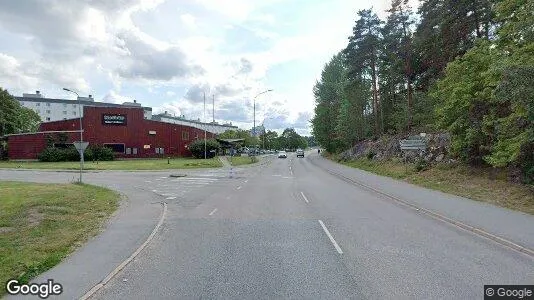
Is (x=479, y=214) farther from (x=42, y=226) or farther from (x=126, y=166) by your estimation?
(x=126, y=166)

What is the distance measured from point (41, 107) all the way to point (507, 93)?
152 meters

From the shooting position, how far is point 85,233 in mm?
10836

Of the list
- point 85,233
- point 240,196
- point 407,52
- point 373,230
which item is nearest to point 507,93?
point 373,230

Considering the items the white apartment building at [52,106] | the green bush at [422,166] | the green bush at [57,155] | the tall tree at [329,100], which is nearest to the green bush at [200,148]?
the green bush at [57,155]

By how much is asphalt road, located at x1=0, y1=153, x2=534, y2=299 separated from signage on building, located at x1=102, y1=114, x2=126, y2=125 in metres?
62.5

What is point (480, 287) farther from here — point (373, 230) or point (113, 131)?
point (113, 131)

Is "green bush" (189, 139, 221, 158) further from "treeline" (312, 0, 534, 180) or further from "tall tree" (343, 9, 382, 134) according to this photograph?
"tall tree" (343, 9, 382, 134)

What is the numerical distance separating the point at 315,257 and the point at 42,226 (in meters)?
7.64

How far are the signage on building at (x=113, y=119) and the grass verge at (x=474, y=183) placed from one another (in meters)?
54.3

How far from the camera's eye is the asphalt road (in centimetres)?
623

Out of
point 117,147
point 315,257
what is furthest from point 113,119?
point 315,257

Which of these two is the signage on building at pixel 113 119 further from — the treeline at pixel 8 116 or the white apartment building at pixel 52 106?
the white apartment building at pixel 52 106

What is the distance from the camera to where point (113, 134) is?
238ft

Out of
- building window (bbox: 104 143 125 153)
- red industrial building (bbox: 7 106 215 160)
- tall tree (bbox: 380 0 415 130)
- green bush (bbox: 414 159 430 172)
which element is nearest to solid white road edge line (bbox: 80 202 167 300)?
green bush (bbox: 414 159 430 172)
